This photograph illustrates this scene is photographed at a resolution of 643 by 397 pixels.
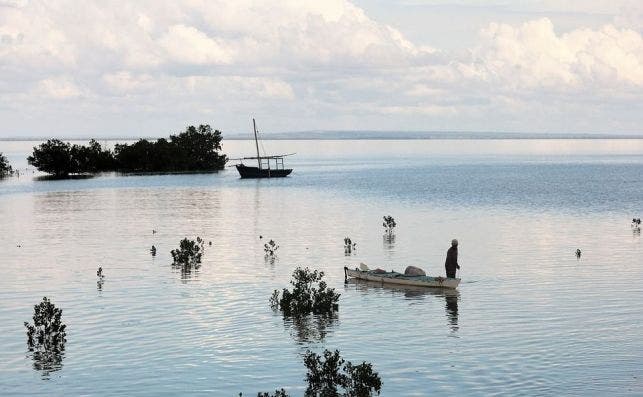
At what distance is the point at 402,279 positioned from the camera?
42719 mm

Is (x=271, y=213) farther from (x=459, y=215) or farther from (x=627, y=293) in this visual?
(x=627, y=293)

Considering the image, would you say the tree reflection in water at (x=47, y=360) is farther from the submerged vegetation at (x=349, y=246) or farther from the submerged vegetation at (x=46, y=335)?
the submerged vegetation at (x=349, y=246)

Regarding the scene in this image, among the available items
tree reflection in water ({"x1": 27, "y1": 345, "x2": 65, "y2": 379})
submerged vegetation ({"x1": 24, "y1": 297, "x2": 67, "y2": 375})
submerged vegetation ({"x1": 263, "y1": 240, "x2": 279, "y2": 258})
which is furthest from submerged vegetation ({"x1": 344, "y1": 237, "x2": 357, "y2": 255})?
tree reflection in water ({"x1": 27, "y1": 345, "x2": 65, "y2": 379})

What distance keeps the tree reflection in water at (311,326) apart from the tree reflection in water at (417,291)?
4.75 metres

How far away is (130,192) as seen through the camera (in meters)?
119

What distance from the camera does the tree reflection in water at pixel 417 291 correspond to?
38.1 metres

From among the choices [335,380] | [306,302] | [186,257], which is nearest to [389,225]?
[186,257]

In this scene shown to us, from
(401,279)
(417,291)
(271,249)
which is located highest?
(271,249)

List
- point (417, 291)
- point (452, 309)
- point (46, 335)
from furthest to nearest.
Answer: point (417, 291) → point (452, 309) → point (46, 335)

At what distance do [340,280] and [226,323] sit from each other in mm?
11086

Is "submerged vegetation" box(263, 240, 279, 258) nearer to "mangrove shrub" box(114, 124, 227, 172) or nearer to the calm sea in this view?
the calm sea

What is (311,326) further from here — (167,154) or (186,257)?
(167,154)

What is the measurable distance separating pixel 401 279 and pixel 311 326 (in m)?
9.21

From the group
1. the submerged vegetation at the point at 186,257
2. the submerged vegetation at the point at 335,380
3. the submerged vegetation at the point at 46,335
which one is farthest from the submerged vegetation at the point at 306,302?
the submerged vegetation at the point at 186,257
